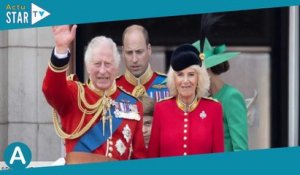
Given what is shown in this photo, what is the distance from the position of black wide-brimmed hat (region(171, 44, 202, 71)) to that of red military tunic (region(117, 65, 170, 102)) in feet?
0.44

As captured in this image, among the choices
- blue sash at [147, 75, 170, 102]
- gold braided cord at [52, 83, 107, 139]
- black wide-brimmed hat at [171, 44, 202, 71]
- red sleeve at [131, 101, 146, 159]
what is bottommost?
red sleeve at [131, 101, 146, 159]

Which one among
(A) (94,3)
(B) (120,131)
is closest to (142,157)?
(B) (120,131)

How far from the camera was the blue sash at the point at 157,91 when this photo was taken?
26.9 feet

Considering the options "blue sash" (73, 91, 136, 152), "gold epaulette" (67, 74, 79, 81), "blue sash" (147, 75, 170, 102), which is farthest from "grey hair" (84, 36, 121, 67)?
"blue sash" (73, 91, 136, 152)

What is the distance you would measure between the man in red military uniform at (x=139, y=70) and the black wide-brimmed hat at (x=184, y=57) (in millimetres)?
139

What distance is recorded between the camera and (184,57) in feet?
26.5

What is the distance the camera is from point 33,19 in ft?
26.1

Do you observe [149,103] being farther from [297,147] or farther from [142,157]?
[297,147]

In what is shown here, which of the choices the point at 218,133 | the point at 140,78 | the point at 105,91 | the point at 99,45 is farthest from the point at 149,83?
the point at 218,133

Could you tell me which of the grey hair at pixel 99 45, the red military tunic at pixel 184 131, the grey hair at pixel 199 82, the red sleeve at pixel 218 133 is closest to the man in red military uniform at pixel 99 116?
the grey hair at pixel 99 45

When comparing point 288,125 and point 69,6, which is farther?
point 288,125

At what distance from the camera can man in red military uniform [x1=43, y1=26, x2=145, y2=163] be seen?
8.05m

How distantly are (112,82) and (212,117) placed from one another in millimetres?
637

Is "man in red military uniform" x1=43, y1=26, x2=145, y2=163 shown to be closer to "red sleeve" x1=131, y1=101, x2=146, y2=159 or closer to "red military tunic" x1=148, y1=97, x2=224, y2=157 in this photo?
"red sleeve" x1=131, y1=101, x2=146, y2=159
